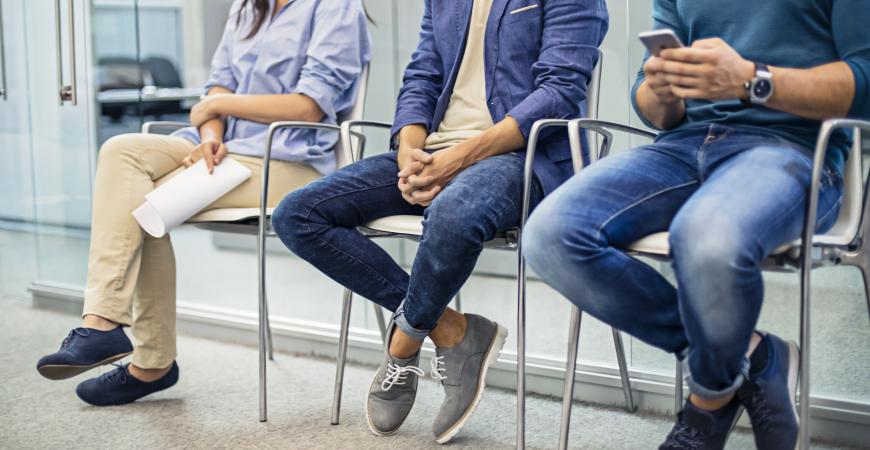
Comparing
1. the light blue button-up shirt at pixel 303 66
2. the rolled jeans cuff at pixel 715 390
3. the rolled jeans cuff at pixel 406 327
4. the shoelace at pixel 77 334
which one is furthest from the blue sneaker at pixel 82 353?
the rolled jeans cuff at pixel 715 390

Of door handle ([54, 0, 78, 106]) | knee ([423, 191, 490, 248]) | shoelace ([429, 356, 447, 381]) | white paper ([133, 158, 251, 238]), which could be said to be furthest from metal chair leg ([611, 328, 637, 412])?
door handle ([54, 0, 78, 106])

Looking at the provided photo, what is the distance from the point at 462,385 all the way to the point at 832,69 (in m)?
0.86

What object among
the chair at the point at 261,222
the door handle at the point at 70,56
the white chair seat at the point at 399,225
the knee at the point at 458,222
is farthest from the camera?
the door handle at the point at 70,56

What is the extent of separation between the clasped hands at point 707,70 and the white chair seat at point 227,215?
3.06 feet

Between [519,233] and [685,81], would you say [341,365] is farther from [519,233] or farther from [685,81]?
[685,81]

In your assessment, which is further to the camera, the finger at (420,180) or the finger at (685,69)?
the finger at (420,180)

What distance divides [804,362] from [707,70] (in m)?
0.43

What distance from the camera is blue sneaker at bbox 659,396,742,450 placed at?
125 cm

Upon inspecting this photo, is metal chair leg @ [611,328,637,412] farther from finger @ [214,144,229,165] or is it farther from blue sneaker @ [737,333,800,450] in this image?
finger @ [214,144,229,165]

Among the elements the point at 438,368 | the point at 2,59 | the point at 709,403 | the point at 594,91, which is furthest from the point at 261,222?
the point at 2,59

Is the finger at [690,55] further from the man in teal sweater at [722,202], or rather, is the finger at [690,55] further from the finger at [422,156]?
the finger at [422,156]

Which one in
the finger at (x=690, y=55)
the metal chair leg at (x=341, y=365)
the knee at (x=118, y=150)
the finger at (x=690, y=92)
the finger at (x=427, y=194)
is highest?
the finger at (x=690, y=55)

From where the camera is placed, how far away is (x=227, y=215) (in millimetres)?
1943

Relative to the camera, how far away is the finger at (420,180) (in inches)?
65.7
